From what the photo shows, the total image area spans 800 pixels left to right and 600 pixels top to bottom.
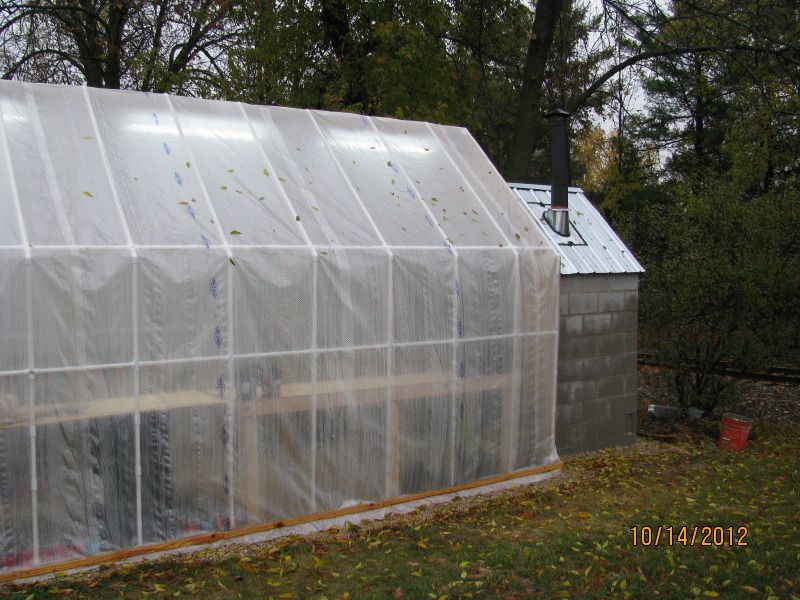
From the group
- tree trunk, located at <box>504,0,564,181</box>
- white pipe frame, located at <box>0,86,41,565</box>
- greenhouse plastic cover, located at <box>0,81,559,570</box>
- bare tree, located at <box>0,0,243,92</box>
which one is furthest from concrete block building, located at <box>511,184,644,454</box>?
bare tree, located at <box>0,0,243,92</box>

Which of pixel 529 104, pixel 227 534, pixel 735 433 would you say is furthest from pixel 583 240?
pixel 529 104

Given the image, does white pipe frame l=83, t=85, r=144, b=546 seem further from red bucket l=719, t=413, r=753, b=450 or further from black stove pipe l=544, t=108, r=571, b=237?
red bucket l=719, t=413, r=753, b=450

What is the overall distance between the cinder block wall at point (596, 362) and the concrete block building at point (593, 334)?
0.04 ft

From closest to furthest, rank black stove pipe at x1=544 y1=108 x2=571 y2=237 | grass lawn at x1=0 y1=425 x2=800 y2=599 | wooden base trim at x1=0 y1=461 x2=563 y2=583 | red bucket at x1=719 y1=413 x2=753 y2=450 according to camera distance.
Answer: grass lawn at x1=0 y1=425 x2=800 y2=599, wooden base trim at x1=0 y1=461 x2=563 y2=583, black stove pipe at x1=544 y1=108 x2=571 y2=237, red bucket at x1=719 y1=413 x2=753 y2=450

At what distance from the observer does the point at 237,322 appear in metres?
5.53

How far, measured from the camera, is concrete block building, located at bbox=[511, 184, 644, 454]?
8086mm

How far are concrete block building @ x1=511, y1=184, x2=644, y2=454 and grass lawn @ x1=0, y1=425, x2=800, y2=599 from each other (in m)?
1.08

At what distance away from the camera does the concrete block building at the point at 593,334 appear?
8086 millimetres

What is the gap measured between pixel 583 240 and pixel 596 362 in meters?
1.44

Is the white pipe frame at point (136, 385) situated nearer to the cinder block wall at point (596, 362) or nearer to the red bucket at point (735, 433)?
the cinder block wall at point (596, 362)

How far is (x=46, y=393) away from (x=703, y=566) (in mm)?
4636

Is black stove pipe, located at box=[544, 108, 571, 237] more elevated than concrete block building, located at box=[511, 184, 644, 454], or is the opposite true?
black stove pipe, located at box=[544, 108, 571, 237]

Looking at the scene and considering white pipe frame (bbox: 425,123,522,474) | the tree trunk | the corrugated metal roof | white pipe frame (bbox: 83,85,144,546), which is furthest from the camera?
the tree trunk

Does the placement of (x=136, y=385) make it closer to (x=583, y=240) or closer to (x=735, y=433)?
(x=583, y=240)
